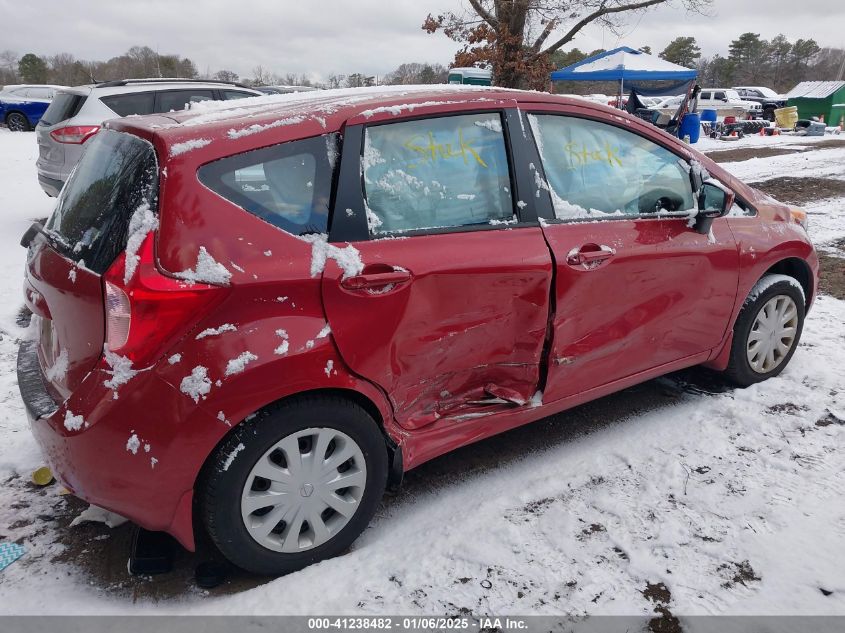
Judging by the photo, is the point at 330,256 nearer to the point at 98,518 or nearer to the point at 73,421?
the point at 73,421

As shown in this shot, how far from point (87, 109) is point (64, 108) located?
1.47 feet

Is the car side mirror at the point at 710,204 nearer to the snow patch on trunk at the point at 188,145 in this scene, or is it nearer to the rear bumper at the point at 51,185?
the snow patch on trunk at the point at 188,145

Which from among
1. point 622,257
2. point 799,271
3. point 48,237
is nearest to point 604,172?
point 622,257

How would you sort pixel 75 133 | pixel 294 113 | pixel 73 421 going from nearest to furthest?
pixel 73 421
pixel 294 113
pixel 75 133

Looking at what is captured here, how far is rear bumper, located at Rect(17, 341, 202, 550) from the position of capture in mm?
2078

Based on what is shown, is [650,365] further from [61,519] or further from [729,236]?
[61,519]

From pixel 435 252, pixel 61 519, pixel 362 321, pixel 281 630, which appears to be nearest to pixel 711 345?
pixel 435 252

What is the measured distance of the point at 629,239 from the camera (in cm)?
Result: 306

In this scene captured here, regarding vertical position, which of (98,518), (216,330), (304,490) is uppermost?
(216,330)

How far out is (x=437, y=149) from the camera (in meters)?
2.69

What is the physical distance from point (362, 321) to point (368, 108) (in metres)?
0.86

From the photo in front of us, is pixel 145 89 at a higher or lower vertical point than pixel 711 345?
higher

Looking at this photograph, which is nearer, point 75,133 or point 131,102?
point 75,133

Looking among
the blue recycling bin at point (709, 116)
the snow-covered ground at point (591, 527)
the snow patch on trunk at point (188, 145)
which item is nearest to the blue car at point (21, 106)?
the snow-covered ground at point (591, 527)
